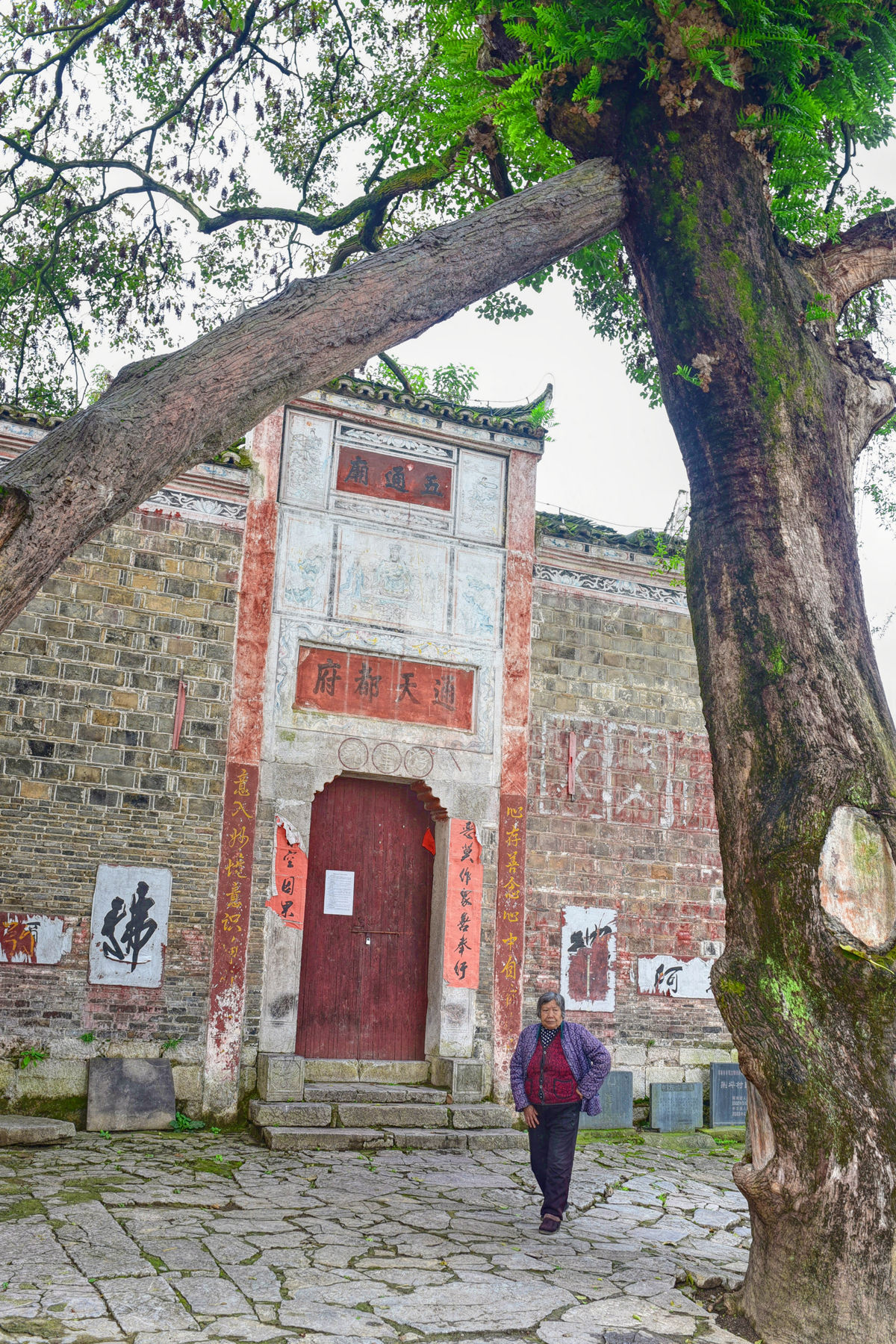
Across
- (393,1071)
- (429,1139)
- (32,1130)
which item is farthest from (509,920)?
(32,1130)

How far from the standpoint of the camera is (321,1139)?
7469 mm

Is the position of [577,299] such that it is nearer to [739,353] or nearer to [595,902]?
[739,353]

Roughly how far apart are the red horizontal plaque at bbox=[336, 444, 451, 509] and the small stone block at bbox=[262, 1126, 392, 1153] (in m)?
5.22

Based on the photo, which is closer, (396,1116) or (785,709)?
(785,709)

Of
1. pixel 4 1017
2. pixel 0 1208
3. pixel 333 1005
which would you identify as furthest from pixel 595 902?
pixel 0 1208

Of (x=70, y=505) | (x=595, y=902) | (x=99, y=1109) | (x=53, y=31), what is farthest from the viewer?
(x=595, y=902)

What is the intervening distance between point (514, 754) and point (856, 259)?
17.6 feet

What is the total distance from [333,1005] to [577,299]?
6.16 m

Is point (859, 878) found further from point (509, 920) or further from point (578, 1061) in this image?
point (509, 920)

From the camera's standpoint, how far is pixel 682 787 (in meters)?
10.1

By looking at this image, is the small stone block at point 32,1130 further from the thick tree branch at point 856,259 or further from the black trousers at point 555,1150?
the thick tree branch at point 856,259

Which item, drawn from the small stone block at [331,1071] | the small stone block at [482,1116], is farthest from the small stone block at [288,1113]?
the small stone block at [482,1116]

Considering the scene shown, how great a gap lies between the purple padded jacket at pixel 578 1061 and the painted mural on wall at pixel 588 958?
342cm

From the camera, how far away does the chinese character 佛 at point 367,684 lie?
29.5 feet
